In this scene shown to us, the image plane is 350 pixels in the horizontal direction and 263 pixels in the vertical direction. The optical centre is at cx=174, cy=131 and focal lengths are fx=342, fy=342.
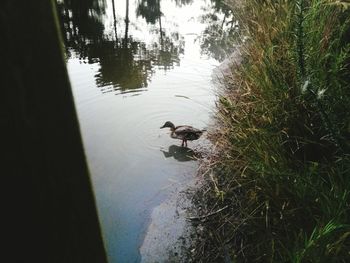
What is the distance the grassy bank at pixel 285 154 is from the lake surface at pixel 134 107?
0.91 meters

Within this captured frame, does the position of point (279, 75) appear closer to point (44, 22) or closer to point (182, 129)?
point (182, 129)

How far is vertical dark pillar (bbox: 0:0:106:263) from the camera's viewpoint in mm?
691

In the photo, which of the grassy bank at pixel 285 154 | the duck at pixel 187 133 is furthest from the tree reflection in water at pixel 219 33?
the grassy bank at pixel 285 154

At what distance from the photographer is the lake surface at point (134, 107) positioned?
407 centimetres

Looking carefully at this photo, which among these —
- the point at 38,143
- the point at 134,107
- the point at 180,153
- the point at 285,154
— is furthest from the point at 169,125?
the point at 38,143

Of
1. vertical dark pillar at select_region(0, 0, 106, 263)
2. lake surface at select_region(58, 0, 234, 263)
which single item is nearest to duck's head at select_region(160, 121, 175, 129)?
lake surface at select_region(58, 0, 234, 263)

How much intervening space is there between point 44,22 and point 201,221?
2980mm

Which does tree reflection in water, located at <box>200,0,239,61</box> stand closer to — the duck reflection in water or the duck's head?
the duck's head

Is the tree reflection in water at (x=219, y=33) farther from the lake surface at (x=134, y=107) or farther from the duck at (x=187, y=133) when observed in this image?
the duck at (x=187, y=133)

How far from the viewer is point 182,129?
5.29 m

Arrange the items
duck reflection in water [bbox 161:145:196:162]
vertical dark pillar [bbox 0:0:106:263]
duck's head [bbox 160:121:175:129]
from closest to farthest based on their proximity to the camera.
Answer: vertical dark pillar [bbox 0:0:106:263]
duck reflection in water [bbox 161:145:196:162]
duck's head [bbox 160:121:175:129]

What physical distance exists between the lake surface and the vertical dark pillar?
0.26m

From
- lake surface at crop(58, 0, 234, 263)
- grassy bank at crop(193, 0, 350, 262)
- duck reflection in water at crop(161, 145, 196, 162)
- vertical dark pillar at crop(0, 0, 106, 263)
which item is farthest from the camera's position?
duck reflection in water at crop(161, 145, 196, 162)

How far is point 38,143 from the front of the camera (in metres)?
0.76
